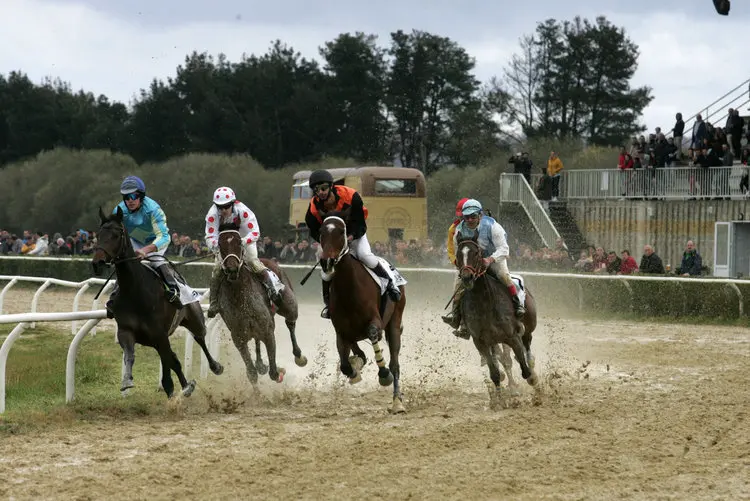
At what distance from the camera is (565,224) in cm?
2708

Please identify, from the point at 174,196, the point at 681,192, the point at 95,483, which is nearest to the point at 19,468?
the point at 95,483

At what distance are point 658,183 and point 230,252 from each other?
17.1m

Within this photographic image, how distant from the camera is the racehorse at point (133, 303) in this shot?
9109 mm

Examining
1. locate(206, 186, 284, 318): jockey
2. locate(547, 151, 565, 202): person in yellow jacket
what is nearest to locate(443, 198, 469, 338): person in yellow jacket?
locate(206, 186, 284, 318): jockey

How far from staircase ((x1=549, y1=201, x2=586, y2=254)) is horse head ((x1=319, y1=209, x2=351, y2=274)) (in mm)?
17608

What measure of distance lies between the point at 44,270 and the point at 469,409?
19597 mm

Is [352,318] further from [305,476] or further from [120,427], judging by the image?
[305,476]

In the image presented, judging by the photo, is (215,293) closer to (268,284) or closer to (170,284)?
(268,284)

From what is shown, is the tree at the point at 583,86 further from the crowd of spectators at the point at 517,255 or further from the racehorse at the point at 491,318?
the racehorse at the point at 491,318

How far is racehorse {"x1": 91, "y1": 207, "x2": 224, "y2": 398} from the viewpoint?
29.9ft

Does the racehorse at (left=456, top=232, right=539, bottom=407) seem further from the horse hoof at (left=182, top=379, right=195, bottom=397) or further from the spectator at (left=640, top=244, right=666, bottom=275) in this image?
the spectator at (left=640, top=244, right=666, bottom=275)

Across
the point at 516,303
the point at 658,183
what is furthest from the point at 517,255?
the point at 516,303

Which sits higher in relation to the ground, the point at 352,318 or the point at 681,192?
the point at 681,192

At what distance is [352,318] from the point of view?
9336mm
